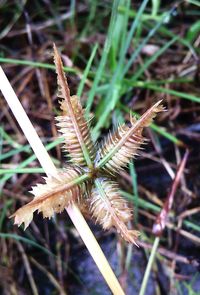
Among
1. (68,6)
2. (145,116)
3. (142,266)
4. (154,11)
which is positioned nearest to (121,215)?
(145,116)

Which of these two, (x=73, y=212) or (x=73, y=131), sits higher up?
(x=73, y=131)

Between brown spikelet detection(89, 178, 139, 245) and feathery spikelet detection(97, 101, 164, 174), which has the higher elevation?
feathery spikelet detection(97, 101, 164, 174)

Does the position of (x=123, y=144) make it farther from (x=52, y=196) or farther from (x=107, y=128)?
(x=107, y=128)

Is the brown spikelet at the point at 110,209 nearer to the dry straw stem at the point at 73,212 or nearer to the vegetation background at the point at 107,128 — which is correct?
the dry straw stem at the point at 73,212

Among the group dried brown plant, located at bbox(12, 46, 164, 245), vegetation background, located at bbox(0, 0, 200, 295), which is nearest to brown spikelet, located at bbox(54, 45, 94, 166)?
dried brown plant, located at bbox(12, 46, 164, 245)

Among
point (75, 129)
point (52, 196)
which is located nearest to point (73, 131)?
point (75, 129)

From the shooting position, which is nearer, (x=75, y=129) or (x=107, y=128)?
(x=75, y=129)

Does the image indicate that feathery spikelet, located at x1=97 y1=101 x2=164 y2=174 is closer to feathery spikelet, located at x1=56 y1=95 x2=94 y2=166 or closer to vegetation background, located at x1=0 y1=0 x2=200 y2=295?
feathery spikelet, located at x1=56 y1=95 x2=94 y2=166
